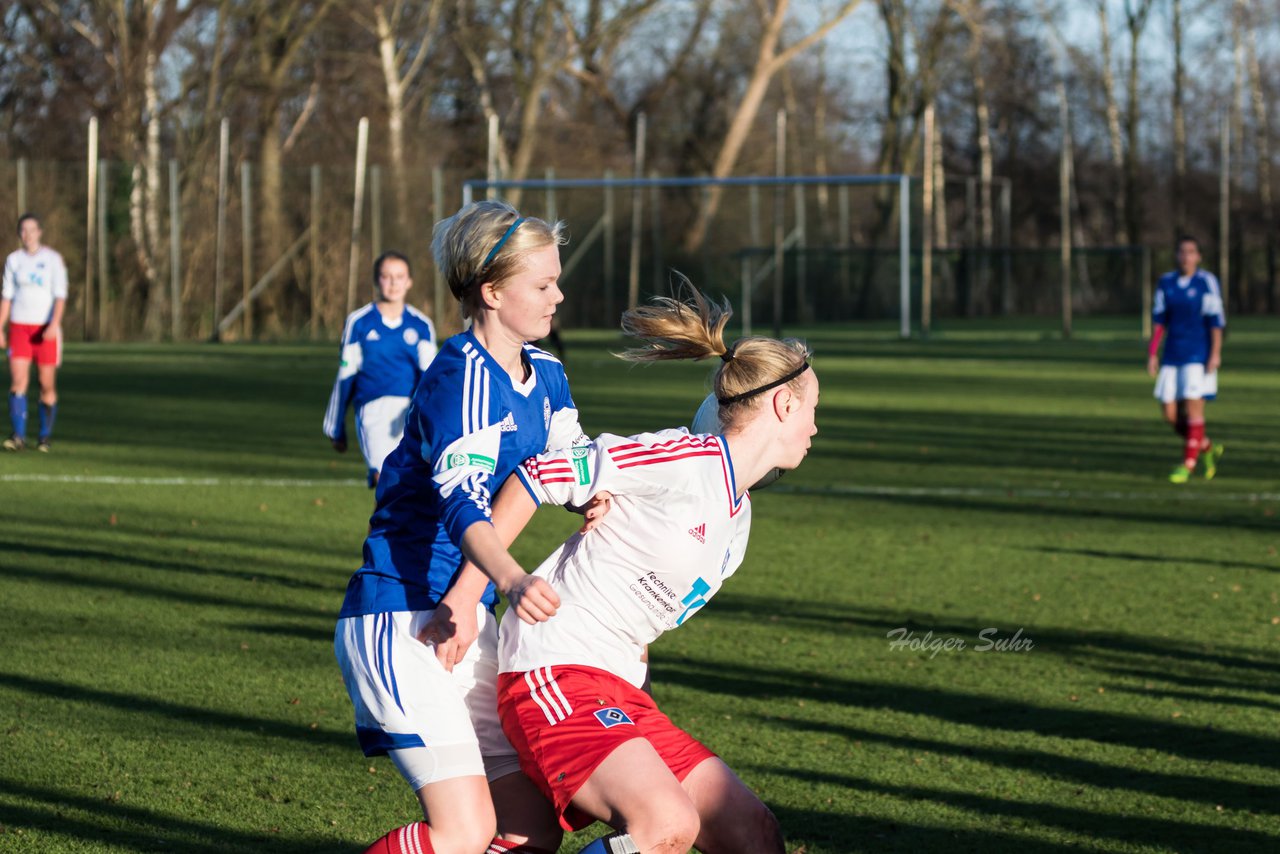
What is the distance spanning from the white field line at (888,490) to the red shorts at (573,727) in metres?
9.24

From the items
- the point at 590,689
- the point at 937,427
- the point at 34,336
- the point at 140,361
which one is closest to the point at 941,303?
the point at 140,361

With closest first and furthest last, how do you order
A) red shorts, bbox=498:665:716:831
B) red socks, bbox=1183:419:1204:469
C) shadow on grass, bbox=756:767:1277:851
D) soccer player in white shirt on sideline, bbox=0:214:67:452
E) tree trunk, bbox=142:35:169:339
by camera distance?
red shorts, bbox=498:665:716:831
shadow on grass, bbox=756:767:1277:851
red socks, bbox=1183:419:1204:469
soccer player in white shirt on sideline, bbox=0:214:67:452
tree trunk, bbox=142:35:169:339

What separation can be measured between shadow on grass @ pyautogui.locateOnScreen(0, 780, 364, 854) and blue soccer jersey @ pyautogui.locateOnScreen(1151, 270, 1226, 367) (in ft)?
37.2

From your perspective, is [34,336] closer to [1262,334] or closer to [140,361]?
[140,361]

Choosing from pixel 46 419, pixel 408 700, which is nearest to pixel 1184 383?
pixel 46 419

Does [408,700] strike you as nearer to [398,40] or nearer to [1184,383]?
[1184,383]

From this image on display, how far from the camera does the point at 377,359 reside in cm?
934

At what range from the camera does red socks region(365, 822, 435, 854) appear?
133 inches

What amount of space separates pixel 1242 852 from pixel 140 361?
25.4 meters

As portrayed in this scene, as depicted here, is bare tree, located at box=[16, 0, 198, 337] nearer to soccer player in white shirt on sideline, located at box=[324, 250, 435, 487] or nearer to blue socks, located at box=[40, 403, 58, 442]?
blue socks, located at box=[40, 403, 58, 442]

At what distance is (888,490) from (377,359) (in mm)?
4897

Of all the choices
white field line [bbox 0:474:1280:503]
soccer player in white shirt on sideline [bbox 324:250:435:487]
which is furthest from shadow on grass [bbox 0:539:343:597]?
white field line [bbox 0:474:1280:503]

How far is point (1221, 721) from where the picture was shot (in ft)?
19.8

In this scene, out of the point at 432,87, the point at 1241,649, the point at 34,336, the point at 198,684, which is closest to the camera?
the point at 198,684
